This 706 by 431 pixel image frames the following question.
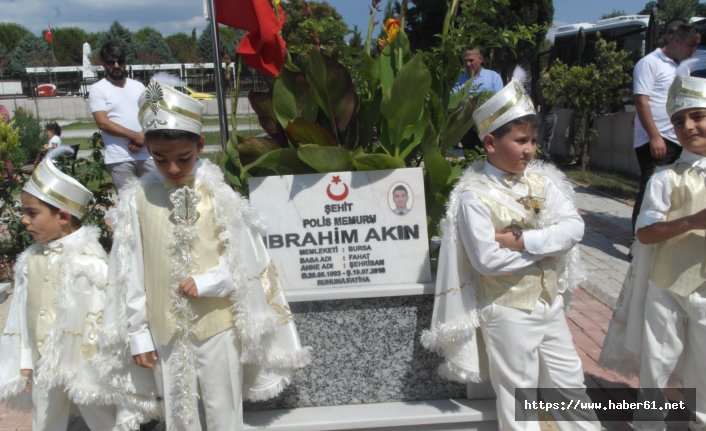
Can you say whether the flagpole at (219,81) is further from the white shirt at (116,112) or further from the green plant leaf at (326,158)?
the white shirt at (116,112)

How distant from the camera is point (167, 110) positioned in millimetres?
2424

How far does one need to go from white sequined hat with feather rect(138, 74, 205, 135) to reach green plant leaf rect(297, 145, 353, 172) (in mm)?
543

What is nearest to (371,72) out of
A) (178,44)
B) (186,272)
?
(186,272)

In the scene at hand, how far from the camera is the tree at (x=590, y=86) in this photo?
35.4 feet

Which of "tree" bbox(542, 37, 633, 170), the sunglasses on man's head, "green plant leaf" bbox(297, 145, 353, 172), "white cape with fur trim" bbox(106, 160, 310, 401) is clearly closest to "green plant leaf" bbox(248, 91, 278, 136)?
"green plant leaf" bbox(297, 145, 353, 172)

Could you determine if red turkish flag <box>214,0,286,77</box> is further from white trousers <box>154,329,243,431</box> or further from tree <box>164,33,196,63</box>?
tree <box>164,33,196,63</box>

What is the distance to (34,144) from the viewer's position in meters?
A: 15.4

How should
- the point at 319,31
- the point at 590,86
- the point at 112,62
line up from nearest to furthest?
the point at 319,31
the point at 112,62
the point at 590,86

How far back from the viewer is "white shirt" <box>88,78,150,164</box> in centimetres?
514

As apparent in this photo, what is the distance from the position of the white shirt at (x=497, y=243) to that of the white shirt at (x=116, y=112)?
11.2 ft

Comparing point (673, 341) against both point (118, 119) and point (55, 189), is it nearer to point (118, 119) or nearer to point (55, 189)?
point (55, 189)

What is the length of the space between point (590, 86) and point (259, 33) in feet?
29.8

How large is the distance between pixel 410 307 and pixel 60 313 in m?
1.55

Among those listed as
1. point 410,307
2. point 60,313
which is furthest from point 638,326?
point 60,313
